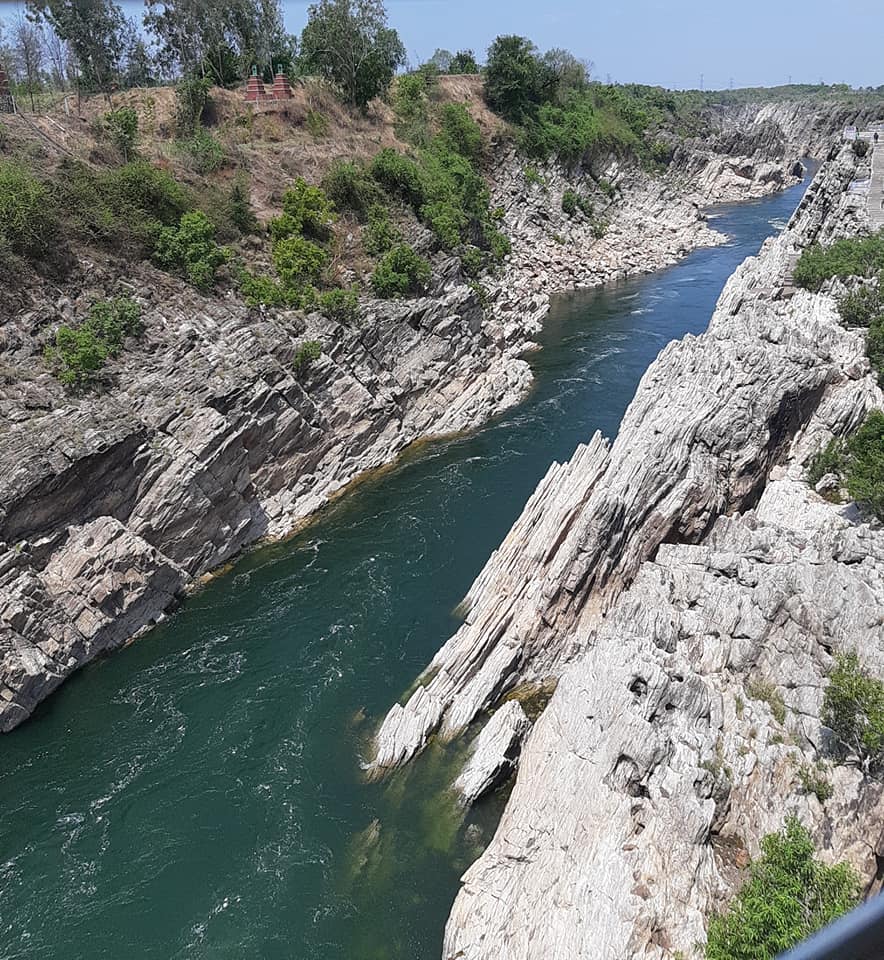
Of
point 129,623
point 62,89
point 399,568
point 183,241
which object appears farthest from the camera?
point 62,89

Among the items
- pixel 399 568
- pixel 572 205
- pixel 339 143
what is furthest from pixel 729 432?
pixel 572 205

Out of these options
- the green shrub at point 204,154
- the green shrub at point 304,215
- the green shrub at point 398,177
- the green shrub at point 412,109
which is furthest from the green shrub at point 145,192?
the green shrub at point 412,109

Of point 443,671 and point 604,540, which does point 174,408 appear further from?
point 604,540

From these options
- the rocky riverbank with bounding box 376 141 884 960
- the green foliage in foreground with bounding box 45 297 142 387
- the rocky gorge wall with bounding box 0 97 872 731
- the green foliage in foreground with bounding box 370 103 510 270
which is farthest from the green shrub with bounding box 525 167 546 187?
the green foliage in foreground with bounding box 45 297 142 387

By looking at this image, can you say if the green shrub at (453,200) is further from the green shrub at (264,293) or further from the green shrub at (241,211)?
the green shrub at (264,293)

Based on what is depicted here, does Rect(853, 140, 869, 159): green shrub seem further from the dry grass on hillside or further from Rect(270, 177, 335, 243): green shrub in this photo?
Answer: Rect(270, 177, 335, 243): green shrub

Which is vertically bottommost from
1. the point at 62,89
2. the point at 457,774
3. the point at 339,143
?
the point at 457,774
